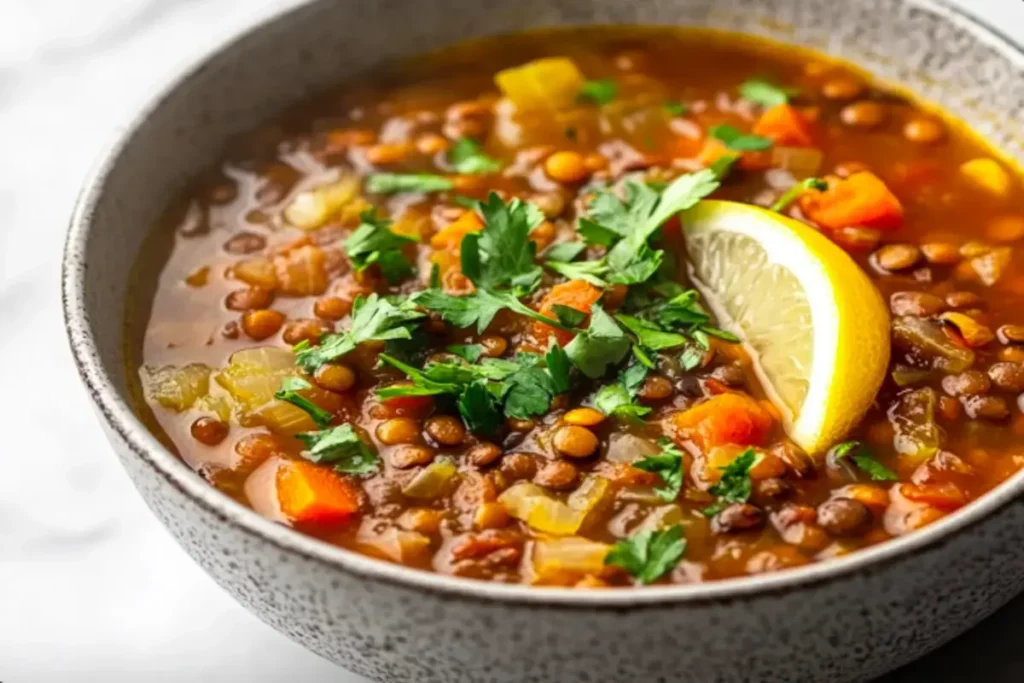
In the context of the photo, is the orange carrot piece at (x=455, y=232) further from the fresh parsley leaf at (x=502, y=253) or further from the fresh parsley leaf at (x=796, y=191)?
the fresh parsley leaf at (x=796, y=191)

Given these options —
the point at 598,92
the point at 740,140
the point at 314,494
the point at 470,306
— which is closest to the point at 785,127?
the point at 740,140

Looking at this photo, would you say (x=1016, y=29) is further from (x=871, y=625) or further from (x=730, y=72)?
(x=871, y=625)

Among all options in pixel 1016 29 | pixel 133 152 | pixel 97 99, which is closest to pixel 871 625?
pixel 133 152

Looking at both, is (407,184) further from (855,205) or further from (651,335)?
(855,205)

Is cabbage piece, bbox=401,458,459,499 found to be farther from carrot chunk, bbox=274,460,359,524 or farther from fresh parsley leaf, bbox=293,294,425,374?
fresh parsley leaf, bbox=293,294,425,374

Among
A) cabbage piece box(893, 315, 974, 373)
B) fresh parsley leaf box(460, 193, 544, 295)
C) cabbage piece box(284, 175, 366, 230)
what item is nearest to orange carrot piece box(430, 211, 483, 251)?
fresh parsley leaf box(460, 193, 544, 295)
